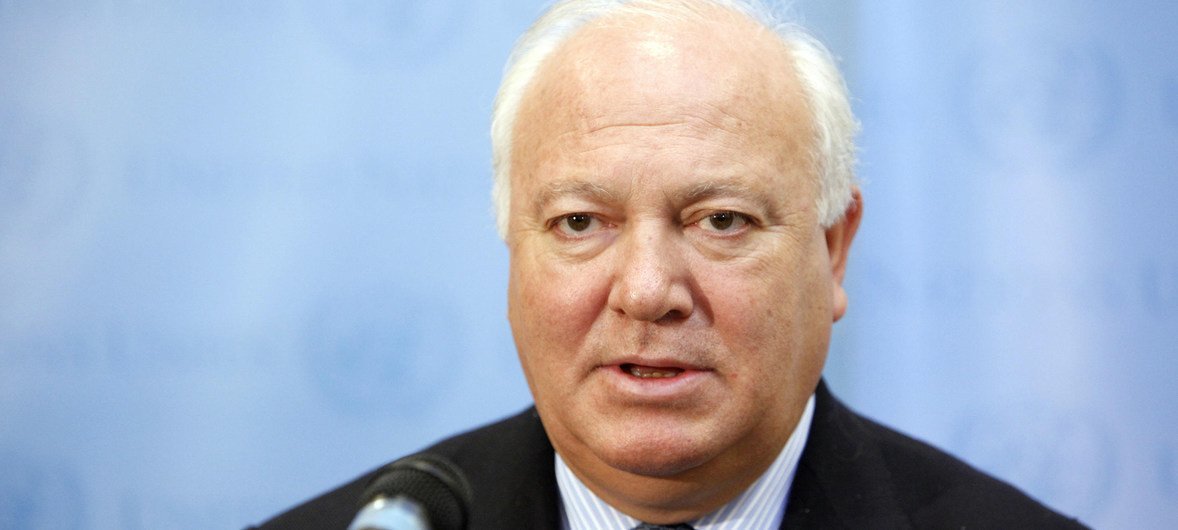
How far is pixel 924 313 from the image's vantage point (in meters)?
2.91

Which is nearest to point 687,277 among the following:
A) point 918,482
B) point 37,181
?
point 918,482

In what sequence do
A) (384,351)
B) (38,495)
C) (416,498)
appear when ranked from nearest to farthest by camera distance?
(416,498) → (38,495) → (384,351)

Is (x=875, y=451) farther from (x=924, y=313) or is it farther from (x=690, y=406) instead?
(x=924, y=313)

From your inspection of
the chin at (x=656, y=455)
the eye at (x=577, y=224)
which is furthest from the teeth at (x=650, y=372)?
the eye at (x=577, y=224)

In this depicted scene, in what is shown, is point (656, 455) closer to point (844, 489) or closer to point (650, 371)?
point (650, 371)

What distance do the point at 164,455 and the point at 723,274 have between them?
152cm

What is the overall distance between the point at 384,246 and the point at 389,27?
542 millimetres

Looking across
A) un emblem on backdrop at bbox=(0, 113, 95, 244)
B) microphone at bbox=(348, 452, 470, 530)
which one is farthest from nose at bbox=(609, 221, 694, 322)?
un emblem on backdrop at bbox=(0, 113, 95, 244)

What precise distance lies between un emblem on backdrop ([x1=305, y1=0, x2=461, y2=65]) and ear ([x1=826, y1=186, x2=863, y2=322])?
1.14 m

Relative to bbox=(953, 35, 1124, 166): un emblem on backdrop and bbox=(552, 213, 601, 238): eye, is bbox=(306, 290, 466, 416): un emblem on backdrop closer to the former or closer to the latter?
bbox=(552, 213, 601, 238): eye

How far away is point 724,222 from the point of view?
1979 millimetres

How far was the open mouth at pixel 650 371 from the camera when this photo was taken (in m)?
1.91

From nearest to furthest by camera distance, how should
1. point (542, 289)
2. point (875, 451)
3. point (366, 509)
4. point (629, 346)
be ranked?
1. point (366, 509)
2. point (629, 346)
3. point (542, 289)
4. point (875, 451)

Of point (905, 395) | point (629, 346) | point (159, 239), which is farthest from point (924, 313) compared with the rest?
point (159, 239)
